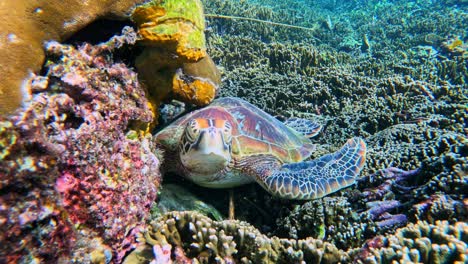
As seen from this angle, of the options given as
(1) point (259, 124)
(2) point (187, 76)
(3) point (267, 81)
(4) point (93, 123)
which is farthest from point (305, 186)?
(3) point (267, 81)

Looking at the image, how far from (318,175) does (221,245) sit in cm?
141

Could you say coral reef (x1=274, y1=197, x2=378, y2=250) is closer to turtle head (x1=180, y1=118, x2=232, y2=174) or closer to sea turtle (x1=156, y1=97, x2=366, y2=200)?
sea turtle (x1=156, y1=97, x2=366, y2=200)

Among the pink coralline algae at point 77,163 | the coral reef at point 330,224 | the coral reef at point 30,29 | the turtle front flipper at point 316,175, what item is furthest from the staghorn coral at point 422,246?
the coral reef at point 30,29

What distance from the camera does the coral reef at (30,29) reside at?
1613mm

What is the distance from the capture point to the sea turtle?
2.67 metres

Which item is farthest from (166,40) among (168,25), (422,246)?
(422,246)

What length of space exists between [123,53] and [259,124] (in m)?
1.81

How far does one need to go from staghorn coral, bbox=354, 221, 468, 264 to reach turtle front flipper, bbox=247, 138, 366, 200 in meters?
0.81

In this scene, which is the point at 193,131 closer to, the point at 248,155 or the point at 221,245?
the point at 248,155

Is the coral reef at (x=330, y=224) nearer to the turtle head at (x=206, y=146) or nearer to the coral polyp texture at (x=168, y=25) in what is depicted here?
the turtle head at (x=206, y=146)

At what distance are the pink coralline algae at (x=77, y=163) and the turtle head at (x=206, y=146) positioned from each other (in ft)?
1.44

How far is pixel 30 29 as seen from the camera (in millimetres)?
1810

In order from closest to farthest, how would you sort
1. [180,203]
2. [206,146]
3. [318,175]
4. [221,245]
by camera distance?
1. [221,245]
2. [206,146]
3. [180,203]
4. [318,175]

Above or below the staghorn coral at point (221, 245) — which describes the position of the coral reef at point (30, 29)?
above
